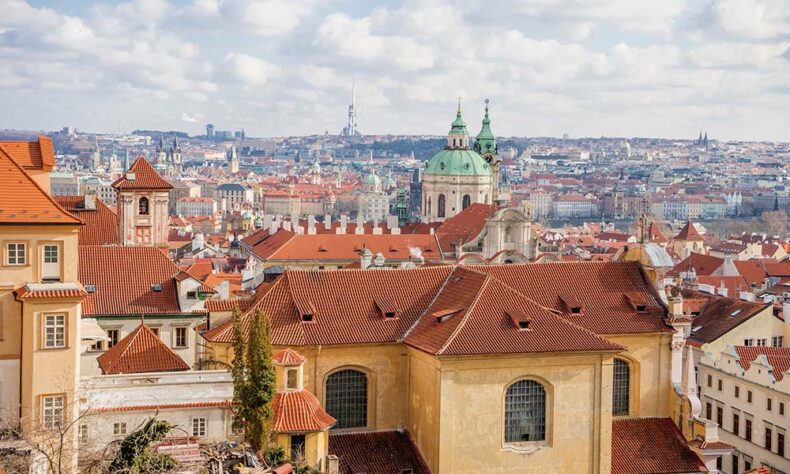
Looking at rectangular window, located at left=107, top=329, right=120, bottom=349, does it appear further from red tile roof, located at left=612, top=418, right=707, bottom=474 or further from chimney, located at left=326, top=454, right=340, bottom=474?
red tile roof, located at left=612, top=418, right=707, bottom=474

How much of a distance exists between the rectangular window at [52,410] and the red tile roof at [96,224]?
26099 mm

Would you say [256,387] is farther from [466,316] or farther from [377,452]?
[466,316]

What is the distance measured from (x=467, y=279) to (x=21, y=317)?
14.5 metres

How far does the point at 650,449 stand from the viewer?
37125 millimetres

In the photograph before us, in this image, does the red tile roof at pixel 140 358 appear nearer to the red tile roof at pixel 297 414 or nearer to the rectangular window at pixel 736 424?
the red tile roof at pixel 297 414

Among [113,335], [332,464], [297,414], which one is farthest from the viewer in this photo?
[113,335]

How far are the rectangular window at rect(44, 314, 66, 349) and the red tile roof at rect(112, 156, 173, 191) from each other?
2947 cm

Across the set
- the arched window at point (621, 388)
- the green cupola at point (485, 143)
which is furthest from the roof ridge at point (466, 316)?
the green cupola at point (485, 143)

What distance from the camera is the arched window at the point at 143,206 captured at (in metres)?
56.9

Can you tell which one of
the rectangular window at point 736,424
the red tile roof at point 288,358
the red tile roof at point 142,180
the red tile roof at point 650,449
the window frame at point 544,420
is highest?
the red tile roof at point 142,180

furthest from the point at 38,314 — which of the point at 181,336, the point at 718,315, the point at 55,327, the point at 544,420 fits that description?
the point at 718,315

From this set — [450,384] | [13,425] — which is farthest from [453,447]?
[13,425]

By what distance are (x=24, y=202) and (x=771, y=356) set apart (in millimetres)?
29793

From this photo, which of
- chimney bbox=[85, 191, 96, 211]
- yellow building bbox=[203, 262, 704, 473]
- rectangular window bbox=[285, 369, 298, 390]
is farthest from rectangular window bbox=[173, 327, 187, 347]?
chimney bbox=[85, 191, 96, 211]
